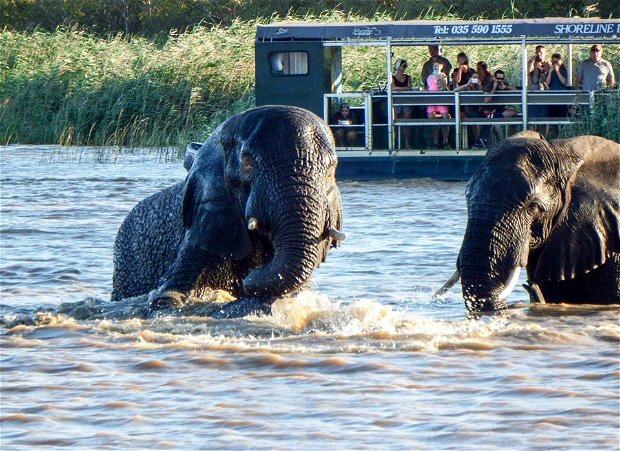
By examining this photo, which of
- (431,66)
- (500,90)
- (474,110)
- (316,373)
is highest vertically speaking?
(431,66)

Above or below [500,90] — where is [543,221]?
below

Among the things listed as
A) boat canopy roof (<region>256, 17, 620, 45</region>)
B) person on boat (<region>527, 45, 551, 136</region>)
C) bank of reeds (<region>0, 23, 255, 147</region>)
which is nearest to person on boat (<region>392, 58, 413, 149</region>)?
boat canopy roof (<region>256, 17, 620, 45</region>)

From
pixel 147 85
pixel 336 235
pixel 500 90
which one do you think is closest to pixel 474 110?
pixel 500 90

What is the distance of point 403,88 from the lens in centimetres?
2094

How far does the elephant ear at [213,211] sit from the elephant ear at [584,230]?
1.72m

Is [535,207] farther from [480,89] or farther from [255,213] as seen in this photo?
[480,89]

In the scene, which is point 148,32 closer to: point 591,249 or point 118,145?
point 118,145

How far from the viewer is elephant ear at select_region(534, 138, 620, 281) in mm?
8273

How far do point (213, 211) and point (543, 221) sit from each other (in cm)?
180

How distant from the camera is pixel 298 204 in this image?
741 centimetres

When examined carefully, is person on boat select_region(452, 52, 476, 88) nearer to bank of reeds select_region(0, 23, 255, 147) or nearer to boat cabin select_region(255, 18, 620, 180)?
boat cabin select_region(255, 18, 620, 180)

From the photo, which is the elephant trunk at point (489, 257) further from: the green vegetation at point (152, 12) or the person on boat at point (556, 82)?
the green vegetation at point (152, 12)

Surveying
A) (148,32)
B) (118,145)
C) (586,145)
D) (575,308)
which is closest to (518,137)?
(586,145)

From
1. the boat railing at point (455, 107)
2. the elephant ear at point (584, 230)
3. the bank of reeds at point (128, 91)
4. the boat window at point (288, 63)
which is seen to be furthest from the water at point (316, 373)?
the bank of reeds at point (128, 91)
